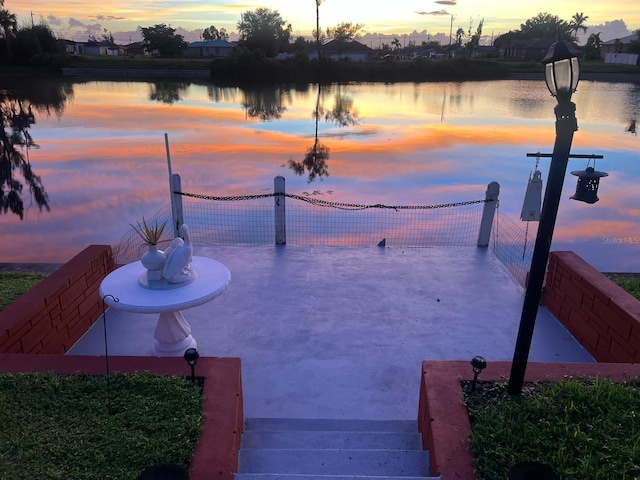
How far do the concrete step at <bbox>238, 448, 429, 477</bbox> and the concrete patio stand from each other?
825 millimetres

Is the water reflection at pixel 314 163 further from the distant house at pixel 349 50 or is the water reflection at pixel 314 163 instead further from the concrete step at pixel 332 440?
the distant house at pixel 349 50

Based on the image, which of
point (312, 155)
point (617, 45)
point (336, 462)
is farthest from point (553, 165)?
point (617, 45)

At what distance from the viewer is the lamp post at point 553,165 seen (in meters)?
2.82

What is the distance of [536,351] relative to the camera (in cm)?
554

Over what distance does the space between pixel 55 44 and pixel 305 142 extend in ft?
188

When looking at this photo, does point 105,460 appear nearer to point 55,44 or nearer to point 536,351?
point 536,351

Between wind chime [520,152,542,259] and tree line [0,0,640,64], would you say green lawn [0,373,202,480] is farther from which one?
tree line [0,0,640,64]

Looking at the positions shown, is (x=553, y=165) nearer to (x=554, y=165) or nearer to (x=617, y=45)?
(x=554, y=165)

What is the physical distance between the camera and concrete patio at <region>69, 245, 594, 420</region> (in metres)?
4.75

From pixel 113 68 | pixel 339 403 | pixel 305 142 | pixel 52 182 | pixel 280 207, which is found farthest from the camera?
pixel 113 68

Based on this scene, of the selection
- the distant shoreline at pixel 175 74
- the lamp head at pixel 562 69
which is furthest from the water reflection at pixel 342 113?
the lamp head at pixel 562 69

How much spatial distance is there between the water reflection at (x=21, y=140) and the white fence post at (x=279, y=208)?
7577mm

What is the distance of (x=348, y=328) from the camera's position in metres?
5.86

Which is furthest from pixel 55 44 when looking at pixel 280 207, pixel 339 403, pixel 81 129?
pixel 339 403
